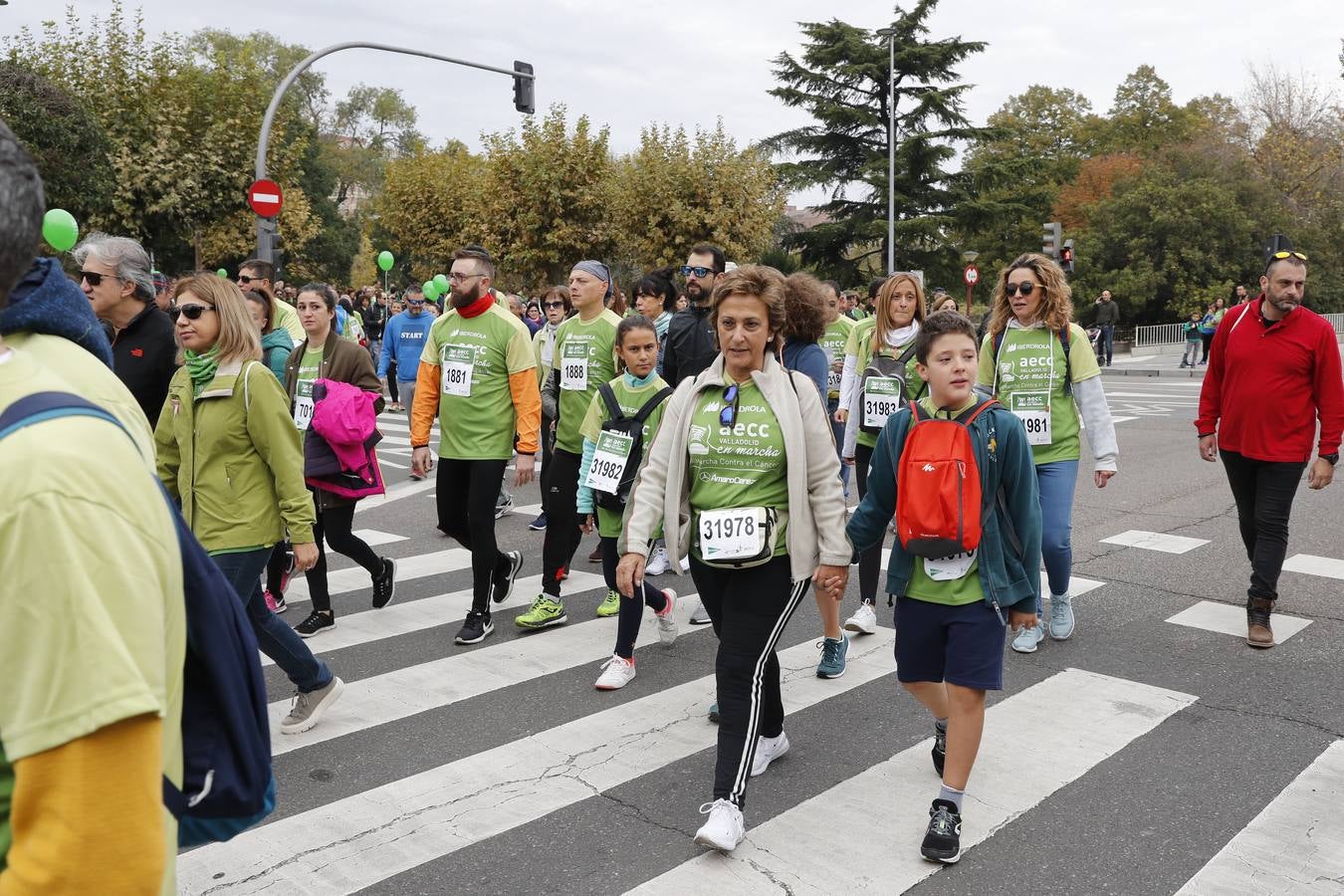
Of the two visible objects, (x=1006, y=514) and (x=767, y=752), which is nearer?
A: (x=1006, y=514)

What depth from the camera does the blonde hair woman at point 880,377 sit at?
6055mm

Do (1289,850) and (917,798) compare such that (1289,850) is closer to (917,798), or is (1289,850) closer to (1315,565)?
(917,798)

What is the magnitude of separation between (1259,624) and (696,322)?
3.48 meters

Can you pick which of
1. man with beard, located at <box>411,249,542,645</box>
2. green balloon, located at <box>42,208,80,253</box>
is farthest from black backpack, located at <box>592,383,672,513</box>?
green balloon, located at <box>42,208,80,253</box>

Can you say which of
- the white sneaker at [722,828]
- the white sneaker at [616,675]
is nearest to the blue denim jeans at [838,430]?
the white sneaker at [616,675]

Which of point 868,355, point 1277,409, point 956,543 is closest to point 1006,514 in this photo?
point 956,543

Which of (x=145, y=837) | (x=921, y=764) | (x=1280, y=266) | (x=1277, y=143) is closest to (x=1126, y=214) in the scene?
(x=1277, y=143)

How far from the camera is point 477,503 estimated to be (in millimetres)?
6043

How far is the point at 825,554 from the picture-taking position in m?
3.81

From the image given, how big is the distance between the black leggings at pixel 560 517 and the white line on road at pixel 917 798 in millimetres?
2536

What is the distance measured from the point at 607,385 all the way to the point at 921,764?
8.31ft

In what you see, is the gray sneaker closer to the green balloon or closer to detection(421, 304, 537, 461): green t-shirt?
detection(421, 304, 537, 461): green t-shirt

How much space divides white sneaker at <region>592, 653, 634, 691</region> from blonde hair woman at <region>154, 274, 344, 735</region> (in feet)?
4.85

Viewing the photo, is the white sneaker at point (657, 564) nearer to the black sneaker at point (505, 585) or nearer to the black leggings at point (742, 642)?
the black sneaker at point (505, 585)
